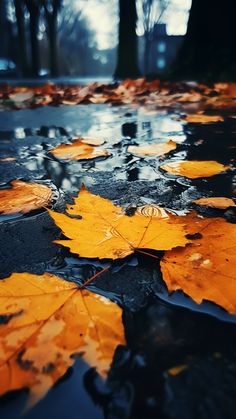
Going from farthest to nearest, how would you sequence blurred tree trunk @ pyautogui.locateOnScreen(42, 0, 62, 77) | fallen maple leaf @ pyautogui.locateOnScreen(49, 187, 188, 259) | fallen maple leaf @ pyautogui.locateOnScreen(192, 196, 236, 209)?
blurred tree trunk @ pyautogui.locateOnScreen(42, 0, 62, 77)
fallen maple leaf @ pyautogui.locateOnScreen(192, 196, 236, 209)
fallen maple leaf @ pyautogui.locateOnScreen(49, 187, 188, 259)

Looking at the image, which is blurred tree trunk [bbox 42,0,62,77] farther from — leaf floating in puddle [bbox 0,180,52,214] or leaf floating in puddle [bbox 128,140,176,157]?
leaf floating in puddle [bbox 0,180,52,214]

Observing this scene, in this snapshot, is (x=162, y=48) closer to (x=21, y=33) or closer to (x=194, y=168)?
(x=21, y=33)

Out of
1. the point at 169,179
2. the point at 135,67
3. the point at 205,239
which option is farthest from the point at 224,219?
the point at 135,67

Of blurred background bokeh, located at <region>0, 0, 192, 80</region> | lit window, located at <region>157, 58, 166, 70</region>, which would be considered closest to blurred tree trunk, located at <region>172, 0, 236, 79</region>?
blurred background bokeh, located at <region>0, 0, 192, 80</region>

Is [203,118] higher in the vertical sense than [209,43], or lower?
lower

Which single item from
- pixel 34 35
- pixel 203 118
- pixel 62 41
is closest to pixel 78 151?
pixel 203 118

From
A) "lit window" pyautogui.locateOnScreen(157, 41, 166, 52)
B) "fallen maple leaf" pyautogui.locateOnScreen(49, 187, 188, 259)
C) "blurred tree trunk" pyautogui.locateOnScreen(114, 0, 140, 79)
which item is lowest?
"fallen maple leaf" pyautogui.locateOnScreen(49, 187, 188, 259)

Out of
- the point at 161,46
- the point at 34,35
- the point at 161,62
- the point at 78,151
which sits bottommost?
the point at 161,62
